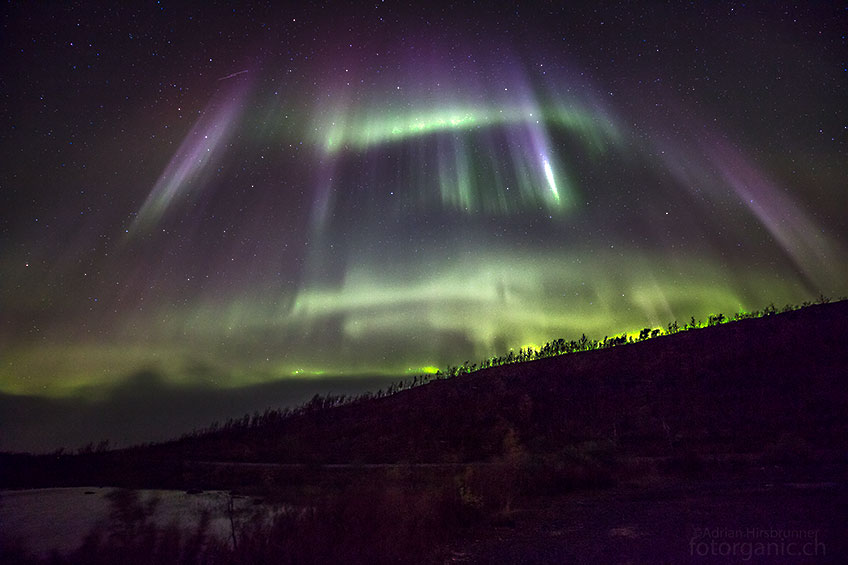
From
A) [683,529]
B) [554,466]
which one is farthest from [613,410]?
[683,529]

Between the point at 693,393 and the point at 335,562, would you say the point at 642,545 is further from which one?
the point at 693,393

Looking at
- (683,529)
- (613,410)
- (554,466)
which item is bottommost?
(683,529)

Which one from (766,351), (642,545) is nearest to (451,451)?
(766,351)

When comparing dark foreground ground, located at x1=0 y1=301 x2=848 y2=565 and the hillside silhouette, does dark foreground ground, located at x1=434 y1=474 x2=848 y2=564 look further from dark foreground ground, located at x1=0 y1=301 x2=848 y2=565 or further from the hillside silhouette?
the hillside silhouette

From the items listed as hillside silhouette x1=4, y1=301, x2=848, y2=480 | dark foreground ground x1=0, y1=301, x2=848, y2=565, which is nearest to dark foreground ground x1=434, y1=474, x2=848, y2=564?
dark foreground ground x1=0, y1=301, x2=848, y2=565

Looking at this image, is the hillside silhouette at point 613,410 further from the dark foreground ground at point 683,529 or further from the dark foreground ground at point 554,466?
the dark foreground ground at point 683,529

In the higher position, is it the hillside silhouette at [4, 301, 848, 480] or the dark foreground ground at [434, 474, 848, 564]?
the hillside silhouette at [4, 301, 848, 480]

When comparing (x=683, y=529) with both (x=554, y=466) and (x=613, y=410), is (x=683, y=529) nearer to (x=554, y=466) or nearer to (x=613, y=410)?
(x=554, y=466)

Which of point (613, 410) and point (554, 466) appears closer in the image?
point (554, 466)

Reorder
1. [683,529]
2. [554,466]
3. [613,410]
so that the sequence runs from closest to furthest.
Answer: [683,529] < [554,466] < [613,410]

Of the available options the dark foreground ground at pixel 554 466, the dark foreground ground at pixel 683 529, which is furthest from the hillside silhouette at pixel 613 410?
the dark foreground ground at pixel 683 529

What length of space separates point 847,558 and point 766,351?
3772 centimetres

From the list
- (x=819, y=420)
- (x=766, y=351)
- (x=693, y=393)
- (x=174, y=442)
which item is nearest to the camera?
(x=819, y=420)

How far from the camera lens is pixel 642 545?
34.2 feet
